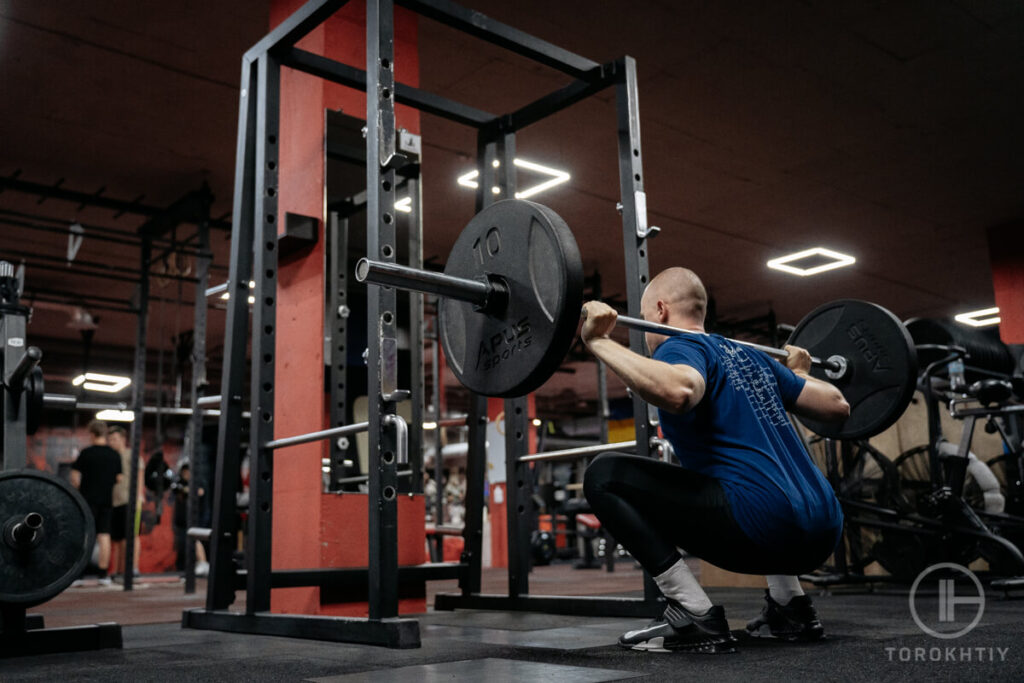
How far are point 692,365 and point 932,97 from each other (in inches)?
166

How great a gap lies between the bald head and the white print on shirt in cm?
14

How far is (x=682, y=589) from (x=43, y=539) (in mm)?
1516

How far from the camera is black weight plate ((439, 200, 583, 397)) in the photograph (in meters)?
1.70

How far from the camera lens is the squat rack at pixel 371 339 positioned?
204 centimetres

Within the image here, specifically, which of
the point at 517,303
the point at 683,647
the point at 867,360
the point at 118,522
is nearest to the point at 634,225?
the point at 867,360

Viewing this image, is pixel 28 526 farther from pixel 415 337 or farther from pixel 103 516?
pixel 103 516

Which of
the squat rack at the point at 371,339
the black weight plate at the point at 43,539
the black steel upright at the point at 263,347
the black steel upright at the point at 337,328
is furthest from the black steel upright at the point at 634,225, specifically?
the black weight plate at the point at 43,539

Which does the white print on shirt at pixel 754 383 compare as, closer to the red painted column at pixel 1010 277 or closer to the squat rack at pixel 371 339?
the squat rack at pixel 371 339

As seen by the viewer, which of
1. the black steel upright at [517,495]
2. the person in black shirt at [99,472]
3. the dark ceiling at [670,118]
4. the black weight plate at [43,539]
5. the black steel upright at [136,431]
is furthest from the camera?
the person in black shirt at [99,472]

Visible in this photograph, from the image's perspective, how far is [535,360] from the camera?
1.76m

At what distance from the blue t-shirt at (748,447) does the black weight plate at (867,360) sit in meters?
0.60

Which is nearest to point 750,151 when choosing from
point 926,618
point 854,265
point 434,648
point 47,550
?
point 854,265

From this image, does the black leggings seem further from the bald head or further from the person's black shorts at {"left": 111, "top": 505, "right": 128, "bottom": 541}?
the person's black shorts at {"left": 111, "top": 505, "right": 128, "bottom": 541}

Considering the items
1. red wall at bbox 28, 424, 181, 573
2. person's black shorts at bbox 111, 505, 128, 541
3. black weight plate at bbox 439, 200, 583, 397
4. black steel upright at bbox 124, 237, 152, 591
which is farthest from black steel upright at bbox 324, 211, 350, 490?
red wall at bbox 28, 424, 181, 573
